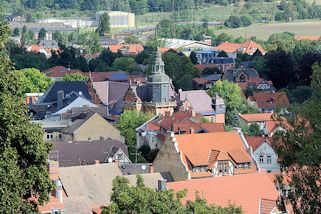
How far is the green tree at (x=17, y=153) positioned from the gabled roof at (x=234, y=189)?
11.8 metres

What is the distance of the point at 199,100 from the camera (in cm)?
7044

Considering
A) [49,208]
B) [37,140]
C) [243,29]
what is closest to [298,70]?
[49,208]

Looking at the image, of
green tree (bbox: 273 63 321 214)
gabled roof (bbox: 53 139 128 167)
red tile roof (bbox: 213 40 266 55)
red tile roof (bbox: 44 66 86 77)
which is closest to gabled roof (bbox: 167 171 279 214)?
green tree (bbox: 273 63 321 214)

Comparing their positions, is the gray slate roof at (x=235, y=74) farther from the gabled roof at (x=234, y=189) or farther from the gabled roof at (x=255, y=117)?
the gabled roof at (x=234, y=189)

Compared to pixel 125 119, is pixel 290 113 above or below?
above

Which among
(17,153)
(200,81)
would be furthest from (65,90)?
(17,153)

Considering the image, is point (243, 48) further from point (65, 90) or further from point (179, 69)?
point (65, 90)

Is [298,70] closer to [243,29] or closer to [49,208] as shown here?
[49,208]

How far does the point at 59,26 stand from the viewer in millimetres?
189000

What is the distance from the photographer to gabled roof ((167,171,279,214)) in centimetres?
3256

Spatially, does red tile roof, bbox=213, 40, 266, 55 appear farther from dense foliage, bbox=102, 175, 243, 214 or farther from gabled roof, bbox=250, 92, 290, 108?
dense foliage, bbox=102, 175, 243, 214

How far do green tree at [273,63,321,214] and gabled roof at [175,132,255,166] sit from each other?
20153 mm

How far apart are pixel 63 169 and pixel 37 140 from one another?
1773cm

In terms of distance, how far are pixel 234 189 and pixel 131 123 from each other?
26594 mm
